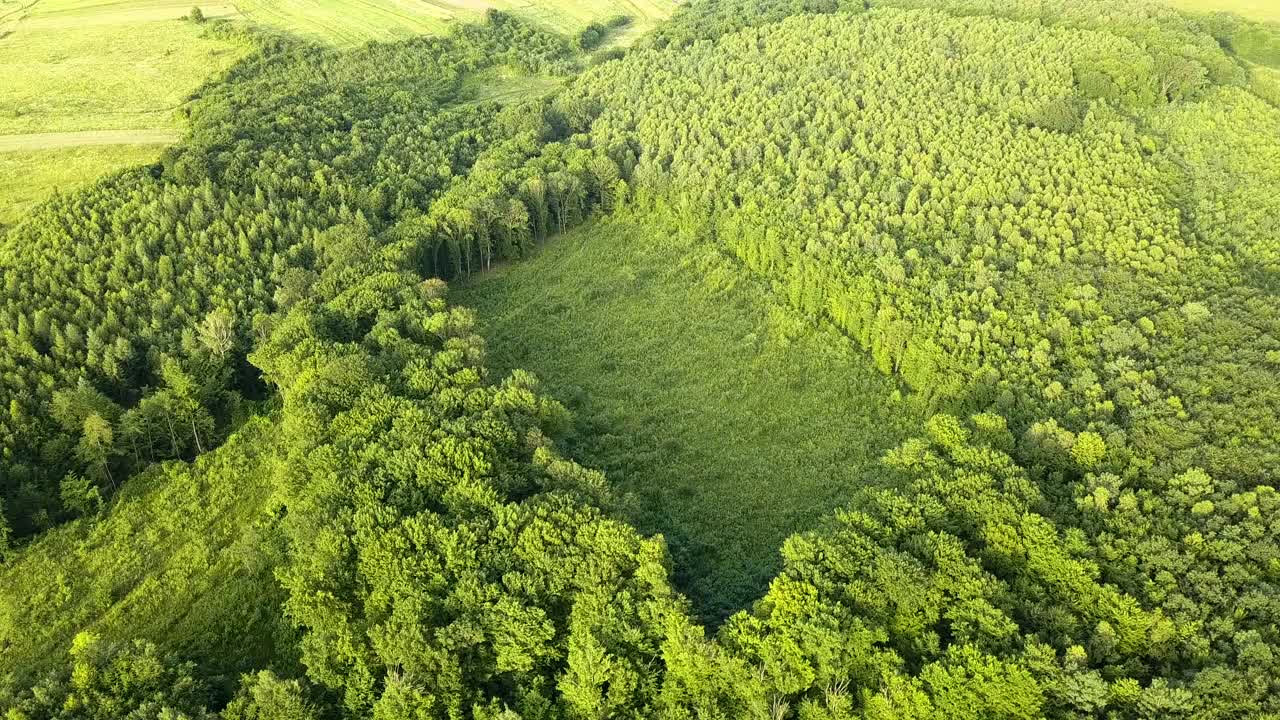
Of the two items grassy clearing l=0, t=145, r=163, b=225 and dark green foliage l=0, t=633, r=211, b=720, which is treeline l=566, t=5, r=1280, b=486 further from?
grassy clearing l=0, t=145, r=163, b=225

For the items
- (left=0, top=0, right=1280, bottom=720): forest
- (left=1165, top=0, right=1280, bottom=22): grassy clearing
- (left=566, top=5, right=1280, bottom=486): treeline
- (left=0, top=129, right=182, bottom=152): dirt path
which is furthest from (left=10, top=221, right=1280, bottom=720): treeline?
(left=1165, top=0, right=1280, bottom=22): grassy clearing

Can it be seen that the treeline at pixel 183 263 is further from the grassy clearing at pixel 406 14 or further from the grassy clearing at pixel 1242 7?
the grassy clearing at pixel 1242 7

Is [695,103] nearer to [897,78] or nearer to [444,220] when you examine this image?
[897,78]

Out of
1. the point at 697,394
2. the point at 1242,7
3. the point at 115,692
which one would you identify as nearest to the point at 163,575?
the point at 115,692

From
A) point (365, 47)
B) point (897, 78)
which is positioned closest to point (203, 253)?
point (365, 47)

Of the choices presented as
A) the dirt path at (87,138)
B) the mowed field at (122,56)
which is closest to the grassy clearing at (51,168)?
the mowed field at (122,56)

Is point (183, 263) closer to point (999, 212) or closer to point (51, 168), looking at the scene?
point (51, 168)
